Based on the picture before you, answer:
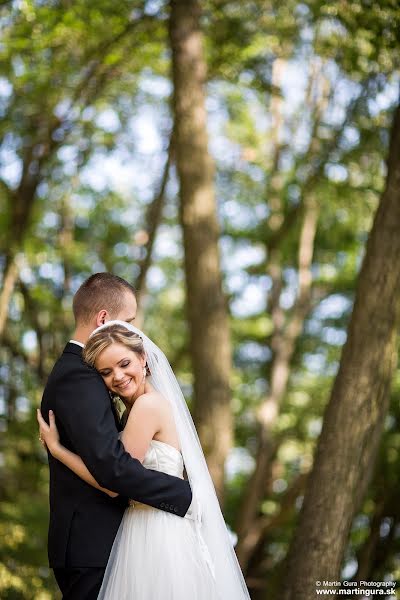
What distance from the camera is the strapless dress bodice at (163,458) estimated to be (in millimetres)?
3516

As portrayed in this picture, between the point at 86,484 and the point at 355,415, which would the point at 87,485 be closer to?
the point at 86,484

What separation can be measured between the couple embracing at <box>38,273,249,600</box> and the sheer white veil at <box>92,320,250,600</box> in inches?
0.5

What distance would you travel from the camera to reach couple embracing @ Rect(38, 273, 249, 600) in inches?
132

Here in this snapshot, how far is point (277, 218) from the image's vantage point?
1192 centimetres

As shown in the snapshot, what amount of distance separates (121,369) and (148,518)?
2.05 ft

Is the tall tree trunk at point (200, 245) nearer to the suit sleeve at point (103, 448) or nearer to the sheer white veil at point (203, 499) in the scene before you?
the sheer white veil at point (203, 499)

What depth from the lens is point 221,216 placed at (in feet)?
42.3

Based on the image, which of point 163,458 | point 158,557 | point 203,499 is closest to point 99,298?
point 163,458

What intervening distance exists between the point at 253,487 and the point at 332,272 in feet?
14.4

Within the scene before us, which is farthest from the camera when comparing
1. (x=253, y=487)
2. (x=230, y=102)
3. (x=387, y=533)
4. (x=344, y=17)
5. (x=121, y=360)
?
(x=230, y=102)

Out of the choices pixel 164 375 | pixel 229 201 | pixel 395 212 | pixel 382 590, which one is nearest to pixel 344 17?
pixel 395 212

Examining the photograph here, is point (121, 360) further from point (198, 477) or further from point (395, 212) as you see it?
point (395, 212)

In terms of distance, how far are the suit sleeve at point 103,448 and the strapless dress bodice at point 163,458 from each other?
9 cm

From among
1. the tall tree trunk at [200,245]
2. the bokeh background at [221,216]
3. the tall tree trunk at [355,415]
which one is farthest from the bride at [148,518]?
the tall tree trunk at [200,245]
